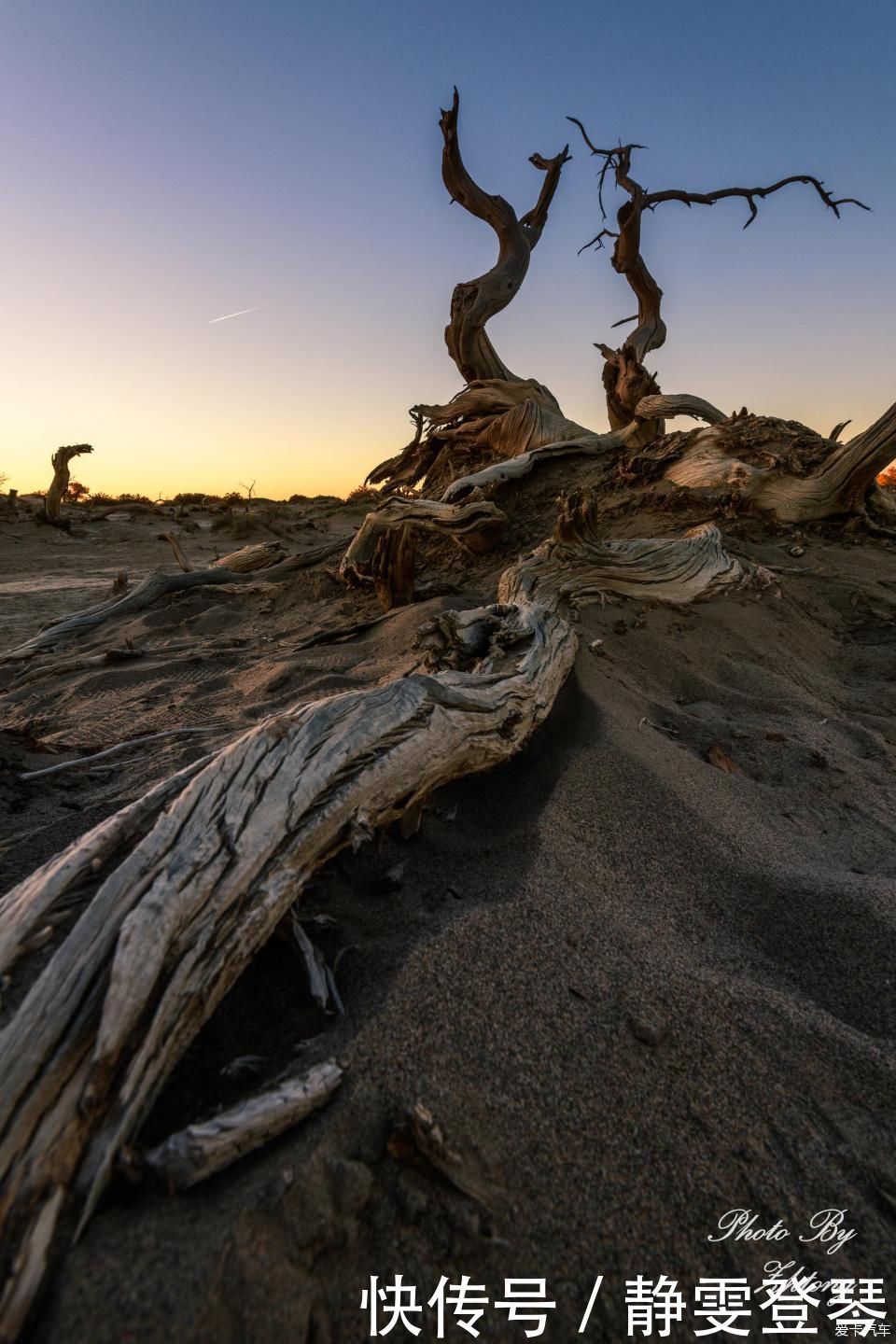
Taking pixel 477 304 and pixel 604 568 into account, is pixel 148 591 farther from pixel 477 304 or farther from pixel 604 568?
pixel 477 304

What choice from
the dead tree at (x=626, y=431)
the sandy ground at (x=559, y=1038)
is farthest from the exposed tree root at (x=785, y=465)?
the sandy ground at (x=559, y=1038)

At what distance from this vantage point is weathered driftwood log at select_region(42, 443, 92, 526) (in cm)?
1153

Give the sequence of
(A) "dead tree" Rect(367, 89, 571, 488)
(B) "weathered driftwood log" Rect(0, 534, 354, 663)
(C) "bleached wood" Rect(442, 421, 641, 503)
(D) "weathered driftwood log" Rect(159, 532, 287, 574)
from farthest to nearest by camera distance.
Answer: (A) "dead tree" Rect(367, 89, 571, 488) → (D) "weathered driftwood log" Rect(159, 532, 287, 574) → (C) "bleached wood" Rect(442, 421, 641, 503) → (B) "weathered driftwood log" Rect(0, 534, 354, 663)

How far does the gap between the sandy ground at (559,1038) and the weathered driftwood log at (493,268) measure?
6.22 m

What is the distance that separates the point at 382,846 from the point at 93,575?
7929 millimetres

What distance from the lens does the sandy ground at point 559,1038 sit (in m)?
0.91

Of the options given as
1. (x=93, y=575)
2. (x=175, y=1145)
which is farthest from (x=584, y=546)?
(x=93, y=575)

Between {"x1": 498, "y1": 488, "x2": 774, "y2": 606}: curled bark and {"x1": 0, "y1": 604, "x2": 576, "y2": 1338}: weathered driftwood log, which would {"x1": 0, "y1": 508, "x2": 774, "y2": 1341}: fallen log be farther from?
{"x1": 498, "y1": 488, "x2": 774, "y2": 606}: curled bark

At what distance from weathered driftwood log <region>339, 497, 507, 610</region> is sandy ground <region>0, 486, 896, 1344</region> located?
175 centimetres

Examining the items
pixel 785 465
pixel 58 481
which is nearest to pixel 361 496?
pixel 58 481

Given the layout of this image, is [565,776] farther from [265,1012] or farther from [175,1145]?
[175,1145]

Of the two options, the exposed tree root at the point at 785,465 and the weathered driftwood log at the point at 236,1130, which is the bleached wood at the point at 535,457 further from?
the weathered driftwood log at the point at 236,1130

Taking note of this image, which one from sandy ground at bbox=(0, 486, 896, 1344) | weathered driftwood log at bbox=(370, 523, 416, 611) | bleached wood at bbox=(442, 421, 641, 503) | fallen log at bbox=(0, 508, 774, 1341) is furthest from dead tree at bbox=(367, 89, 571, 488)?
fallen log at bbox=(0, 508, 774, 1341)

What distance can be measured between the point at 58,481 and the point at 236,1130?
12.9 m
